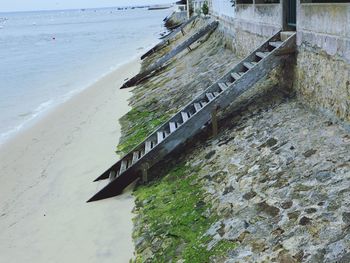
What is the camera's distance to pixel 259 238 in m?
5.00

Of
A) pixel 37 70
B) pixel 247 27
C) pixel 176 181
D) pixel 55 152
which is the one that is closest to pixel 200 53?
pixel 247 27

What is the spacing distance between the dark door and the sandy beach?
4465 millimetres

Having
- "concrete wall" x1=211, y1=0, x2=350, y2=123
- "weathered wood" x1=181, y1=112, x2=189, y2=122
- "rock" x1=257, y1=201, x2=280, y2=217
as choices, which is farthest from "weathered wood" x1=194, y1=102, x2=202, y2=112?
"rock" x1=257, y1=201, x2=280, y2=217

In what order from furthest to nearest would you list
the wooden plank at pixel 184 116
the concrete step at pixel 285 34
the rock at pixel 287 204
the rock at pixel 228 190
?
the wooden plank at pixel 184 116
the concrete step at pixel 285 34
the rock at pixel 228 190
the rock at pixel 287 204

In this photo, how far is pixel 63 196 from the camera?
8.70m

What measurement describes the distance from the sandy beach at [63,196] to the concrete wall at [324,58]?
355cm

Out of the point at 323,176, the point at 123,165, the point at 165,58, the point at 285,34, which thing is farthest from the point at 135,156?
the point at 165,58

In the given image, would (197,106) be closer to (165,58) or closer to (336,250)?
(336,250)

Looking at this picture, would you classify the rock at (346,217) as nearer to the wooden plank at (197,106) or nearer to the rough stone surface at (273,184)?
the rough stone surface at (273,184)

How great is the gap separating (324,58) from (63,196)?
214 inches

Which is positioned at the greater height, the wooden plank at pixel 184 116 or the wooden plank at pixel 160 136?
the wooden plank at pixel 184 116

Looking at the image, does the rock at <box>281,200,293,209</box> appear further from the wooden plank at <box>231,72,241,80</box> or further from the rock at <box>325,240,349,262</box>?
the wooden plank at <box>231,72,241,80</box>

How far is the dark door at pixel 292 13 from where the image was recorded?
8.35 m

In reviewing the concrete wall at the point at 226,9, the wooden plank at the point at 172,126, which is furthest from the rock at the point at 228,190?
the concrete wall at the point at 226,9
